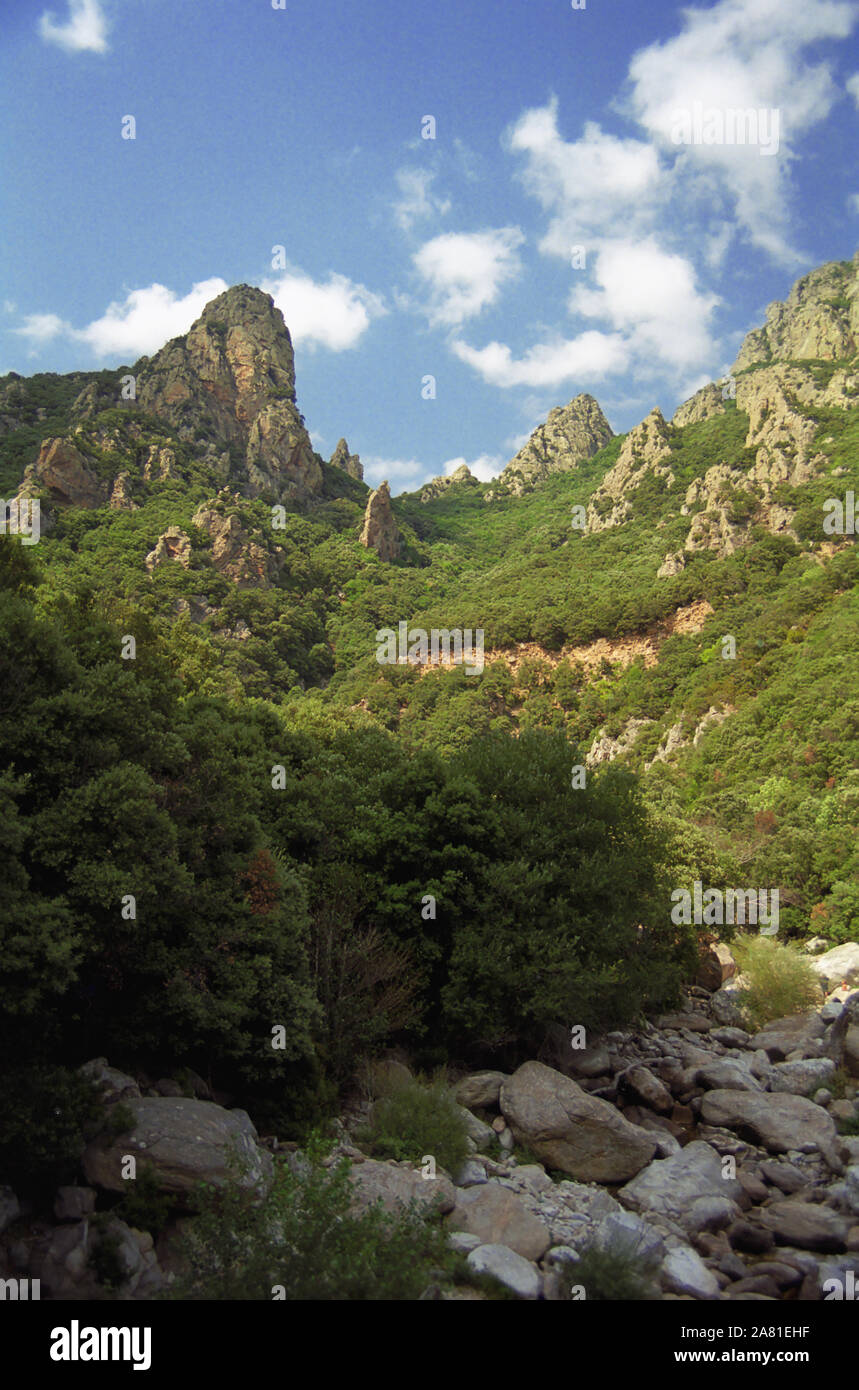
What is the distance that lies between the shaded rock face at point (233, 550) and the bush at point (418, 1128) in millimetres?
74454

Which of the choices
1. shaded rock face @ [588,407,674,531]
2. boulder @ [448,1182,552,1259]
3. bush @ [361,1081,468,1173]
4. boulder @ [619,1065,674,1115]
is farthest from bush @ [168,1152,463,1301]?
shaded rock face @ [588,407,674,531]

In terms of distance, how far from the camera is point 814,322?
5108 inches

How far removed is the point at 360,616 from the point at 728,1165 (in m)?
86.8

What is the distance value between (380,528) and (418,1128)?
4139 inches

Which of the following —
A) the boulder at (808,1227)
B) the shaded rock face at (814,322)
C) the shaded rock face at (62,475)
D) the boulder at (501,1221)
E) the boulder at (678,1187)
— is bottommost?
the boulder at (678,1187)

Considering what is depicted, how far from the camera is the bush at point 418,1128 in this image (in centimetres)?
1408

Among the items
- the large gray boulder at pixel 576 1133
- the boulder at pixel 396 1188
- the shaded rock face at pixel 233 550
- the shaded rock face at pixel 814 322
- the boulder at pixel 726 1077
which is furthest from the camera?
the shaded rock face at pixel 814 322

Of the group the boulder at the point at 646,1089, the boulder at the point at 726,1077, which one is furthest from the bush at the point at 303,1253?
the boulder at the point at 726,1077

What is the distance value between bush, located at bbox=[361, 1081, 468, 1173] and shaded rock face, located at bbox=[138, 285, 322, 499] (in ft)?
346

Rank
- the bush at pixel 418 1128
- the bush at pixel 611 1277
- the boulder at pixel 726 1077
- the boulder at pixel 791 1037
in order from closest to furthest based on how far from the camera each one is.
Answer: the bush at pixel 611 1277, the bush at pixel 418 1128, the boulder at pixel 726 1077, the boulder at pixel 791 1037

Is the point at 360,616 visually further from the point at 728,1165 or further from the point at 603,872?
the point at 728,1165

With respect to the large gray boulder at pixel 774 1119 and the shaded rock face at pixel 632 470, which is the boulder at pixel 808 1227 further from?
the shaded rock face at pixel 632 470

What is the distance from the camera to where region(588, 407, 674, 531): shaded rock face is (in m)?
113

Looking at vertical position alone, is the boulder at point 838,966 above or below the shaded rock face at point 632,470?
below
